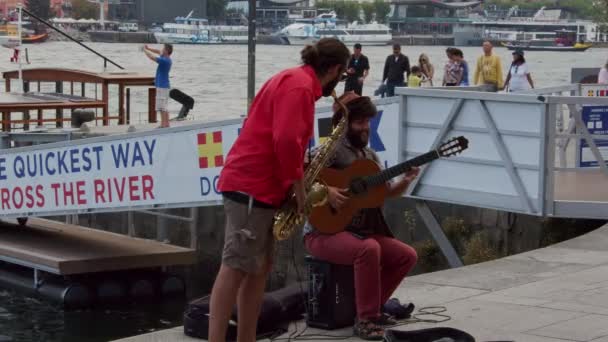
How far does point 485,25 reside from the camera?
145 m

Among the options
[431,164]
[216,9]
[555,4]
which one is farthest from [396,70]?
[555,4]

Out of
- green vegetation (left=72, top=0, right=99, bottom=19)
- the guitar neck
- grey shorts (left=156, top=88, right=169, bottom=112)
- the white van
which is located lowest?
the white van

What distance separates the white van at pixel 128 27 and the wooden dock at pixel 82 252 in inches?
4552

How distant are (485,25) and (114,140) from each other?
5232 inches

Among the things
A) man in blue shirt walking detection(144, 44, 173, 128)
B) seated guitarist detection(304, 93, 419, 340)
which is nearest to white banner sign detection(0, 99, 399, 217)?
seated guitarist detection(304, 93, 419, 340)

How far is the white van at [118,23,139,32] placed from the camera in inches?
5182

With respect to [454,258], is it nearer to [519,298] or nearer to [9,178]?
[519,298]

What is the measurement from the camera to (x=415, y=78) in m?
25.4

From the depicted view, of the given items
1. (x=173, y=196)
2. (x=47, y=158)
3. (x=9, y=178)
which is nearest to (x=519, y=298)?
(x=173, y=196)

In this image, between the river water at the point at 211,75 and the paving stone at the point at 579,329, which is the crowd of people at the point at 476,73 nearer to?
the river water at the point at 211,75

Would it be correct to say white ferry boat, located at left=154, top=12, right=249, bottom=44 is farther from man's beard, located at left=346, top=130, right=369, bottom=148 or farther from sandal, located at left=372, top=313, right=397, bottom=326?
sandal, located at left=372, top=313, right=397, bottom=326

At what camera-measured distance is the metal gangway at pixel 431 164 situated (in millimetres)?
11156

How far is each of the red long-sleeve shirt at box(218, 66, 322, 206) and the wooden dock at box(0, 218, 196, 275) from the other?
8.75m

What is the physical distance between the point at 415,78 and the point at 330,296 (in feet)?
58.8
